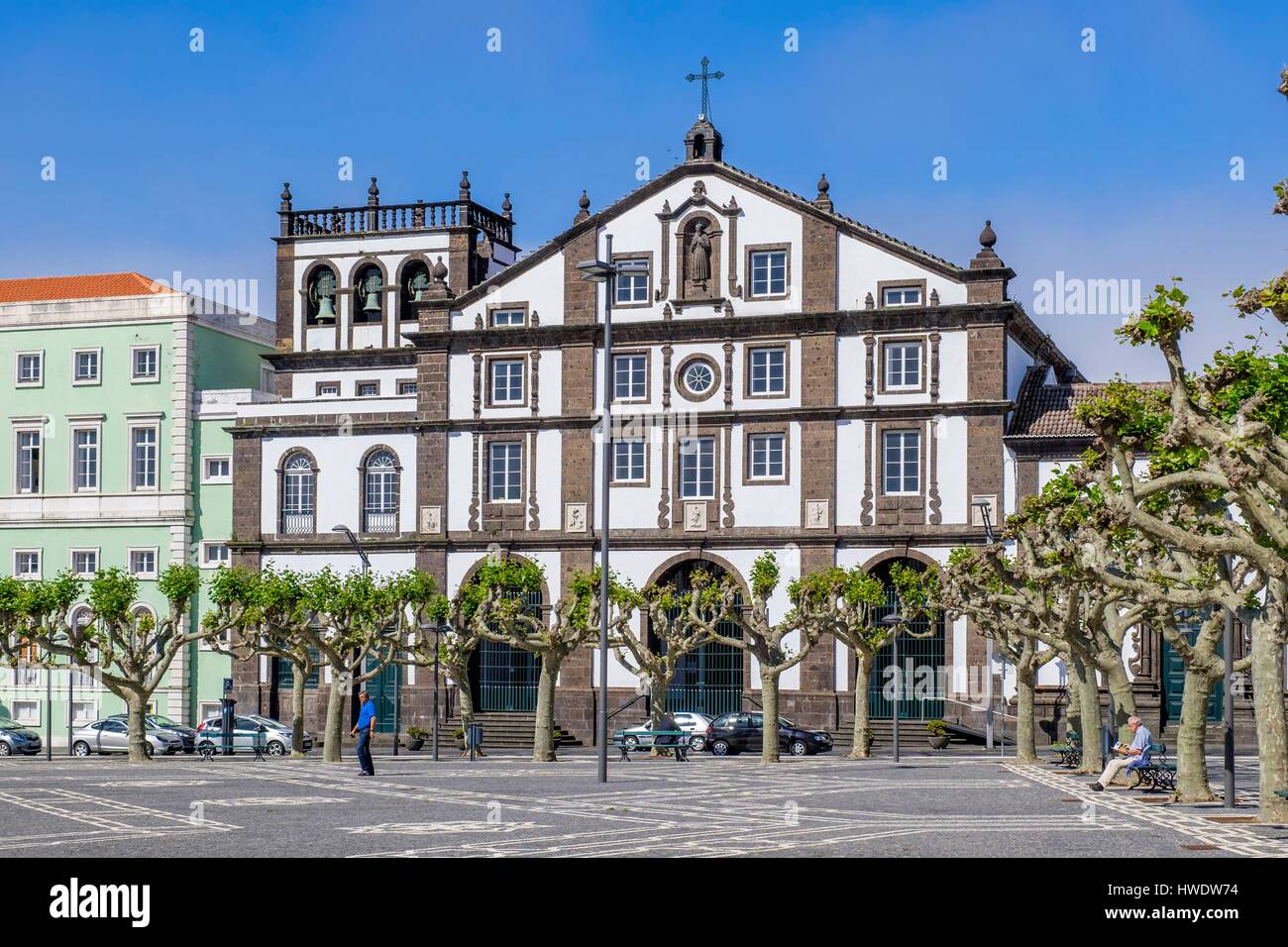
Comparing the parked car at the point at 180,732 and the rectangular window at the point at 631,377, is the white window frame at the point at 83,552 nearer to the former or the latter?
the parked car at the point at 180,732

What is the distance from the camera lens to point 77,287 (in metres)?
72.2

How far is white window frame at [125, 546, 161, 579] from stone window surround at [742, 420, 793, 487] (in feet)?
72.3

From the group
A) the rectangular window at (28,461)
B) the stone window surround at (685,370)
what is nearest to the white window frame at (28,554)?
the rectangular window at (28,461)

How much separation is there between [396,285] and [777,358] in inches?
643

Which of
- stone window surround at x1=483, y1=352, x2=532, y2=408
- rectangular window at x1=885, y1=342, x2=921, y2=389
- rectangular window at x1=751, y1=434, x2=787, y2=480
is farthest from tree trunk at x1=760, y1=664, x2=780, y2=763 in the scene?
stone window surround at x1=483, y1=352, x2=532, y2=408

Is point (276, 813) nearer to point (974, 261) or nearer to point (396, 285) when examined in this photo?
point (974, 261)

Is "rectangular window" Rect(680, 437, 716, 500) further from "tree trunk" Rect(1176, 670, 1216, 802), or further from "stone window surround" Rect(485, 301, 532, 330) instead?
"tree trunk" Rect(1176, 670, 1216, 802)

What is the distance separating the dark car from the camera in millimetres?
52969

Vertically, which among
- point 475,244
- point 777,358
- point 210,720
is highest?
point 475,244

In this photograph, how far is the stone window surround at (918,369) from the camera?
60.1 m

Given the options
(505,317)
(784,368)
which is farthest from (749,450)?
(505,317)

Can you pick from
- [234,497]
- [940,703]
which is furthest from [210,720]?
[940,703]

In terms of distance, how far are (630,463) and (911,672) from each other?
11644 mm
